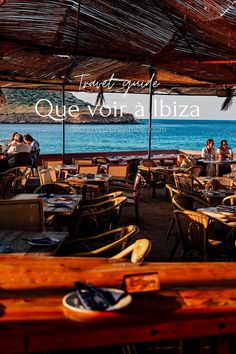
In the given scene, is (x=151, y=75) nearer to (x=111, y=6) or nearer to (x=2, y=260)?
(x=111, y=6)

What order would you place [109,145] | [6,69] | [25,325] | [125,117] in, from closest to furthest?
[25,325]
[6,69]
[109,145]
[125,117]

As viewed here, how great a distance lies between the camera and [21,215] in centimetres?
452

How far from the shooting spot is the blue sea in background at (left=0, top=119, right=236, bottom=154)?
51.7m

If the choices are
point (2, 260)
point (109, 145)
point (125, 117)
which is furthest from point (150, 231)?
point (125, 117)

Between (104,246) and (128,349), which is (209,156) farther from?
Result: (128,349)

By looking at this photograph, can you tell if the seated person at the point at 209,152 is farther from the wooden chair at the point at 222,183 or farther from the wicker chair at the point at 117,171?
the wooden chair at the point at 222,183

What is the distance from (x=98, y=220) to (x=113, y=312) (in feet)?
12.3

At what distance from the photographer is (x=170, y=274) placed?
194 centimetres

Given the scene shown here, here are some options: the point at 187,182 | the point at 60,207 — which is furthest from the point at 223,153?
the point at 60,207

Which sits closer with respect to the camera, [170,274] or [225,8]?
[170,274]

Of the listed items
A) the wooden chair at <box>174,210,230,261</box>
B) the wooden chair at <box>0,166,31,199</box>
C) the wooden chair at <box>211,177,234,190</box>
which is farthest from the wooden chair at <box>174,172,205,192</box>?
the wooden chair at <box>174,210,230,261</box>

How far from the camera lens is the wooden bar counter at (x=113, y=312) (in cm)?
158

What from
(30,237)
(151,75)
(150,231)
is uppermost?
(151,75)

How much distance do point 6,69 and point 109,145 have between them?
144 feet
